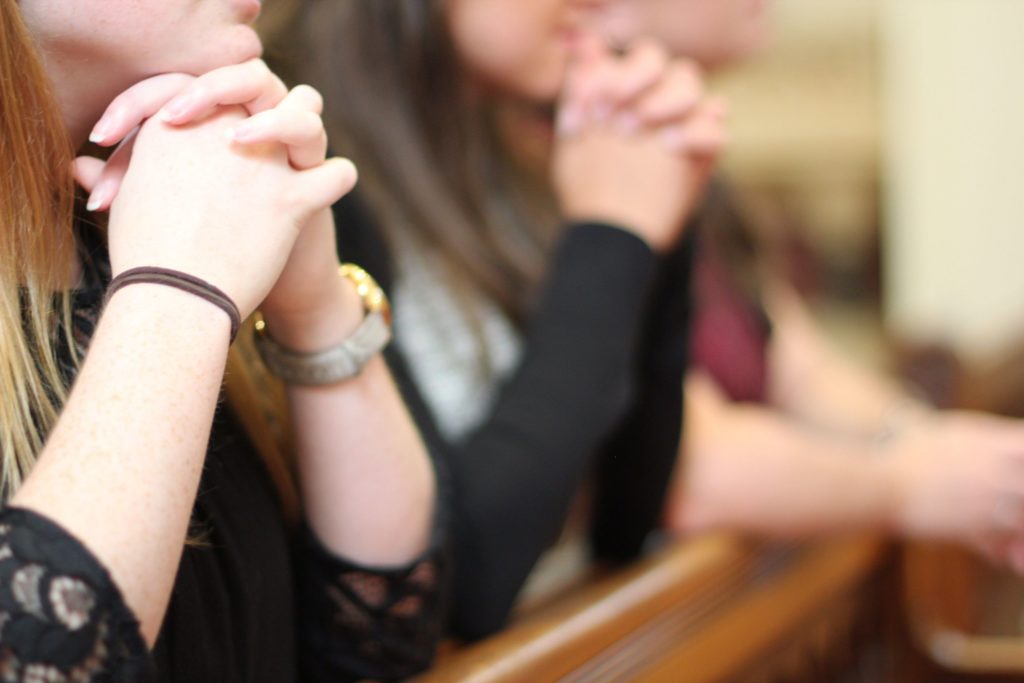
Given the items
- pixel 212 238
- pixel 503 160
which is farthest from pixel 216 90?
pixel 503 160

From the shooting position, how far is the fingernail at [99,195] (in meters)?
0.45

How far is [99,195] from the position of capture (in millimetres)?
455

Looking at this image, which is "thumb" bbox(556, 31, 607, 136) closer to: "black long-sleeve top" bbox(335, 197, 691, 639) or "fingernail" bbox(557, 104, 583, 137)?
"fingernail" bbox(557, 104, 583, 137)

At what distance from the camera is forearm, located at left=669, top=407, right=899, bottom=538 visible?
0.89 metres

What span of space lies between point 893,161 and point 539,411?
194cm

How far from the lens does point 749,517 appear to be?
35.1 inches

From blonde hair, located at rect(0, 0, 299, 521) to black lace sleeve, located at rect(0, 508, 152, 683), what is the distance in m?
0.09

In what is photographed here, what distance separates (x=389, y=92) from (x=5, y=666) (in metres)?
0.60

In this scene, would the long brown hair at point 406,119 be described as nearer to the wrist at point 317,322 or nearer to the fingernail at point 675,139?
the fingernail at point 675,139

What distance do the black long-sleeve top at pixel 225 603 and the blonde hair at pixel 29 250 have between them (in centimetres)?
2

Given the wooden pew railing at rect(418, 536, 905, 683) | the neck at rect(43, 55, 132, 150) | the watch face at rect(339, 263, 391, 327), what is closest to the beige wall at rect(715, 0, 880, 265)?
the wooden pew railing at rect(418, 536, 905, 683)

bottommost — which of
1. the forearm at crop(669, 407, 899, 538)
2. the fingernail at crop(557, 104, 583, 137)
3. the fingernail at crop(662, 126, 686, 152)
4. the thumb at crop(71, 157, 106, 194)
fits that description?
the forearm at crop(669, 407, 899, 538)

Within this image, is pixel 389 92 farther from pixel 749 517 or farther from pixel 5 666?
pixel 5 666

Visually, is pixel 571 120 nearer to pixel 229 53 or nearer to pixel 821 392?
pixel 229 53
